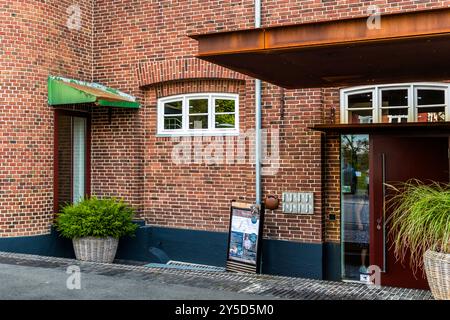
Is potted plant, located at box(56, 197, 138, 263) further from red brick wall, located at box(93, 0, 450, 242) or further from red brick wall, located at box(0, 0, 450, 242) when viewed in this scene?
red brick wall, located at box(93, 0, 450, 242)

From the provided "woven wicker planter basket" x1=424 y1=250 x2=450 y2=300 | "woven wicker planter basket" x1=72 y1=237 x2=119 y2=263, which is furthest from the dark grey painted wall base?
"woven wicker planter basket" x1=424 y1=250 x2=450 y2=300

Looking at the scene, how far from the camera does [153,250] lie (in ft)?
36.8

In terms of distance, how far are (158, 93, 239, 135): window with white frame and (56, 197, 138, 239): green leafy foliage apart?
6.50ft

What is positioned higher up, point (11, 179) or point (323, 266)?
point (11, 179)

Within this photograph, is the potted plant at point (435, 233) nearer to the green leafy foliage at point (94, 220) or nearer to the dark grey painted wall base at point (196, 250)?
the dark grey painted wall base at point (196, 250)

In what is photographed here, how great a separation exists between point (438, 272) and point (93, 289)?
4.36 metres

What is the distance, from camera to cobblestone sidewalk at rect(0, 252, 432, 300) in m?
7.02

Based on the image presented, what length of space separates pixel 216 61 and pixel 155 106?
467cm

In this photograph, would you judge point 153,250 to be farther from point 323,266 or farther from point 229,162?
point 323,266

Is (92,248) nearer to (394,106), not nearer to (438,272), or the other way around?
(394,106)

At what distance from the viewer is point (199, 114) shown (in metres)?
11.0

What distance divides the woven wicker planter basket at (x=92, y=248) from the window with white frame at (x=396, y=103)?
511 centimetres

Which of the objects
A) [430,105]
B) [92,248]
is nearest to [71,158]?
[92,248]

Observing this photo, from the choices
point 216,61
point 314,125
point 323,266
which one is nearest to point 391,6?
point 314,125
